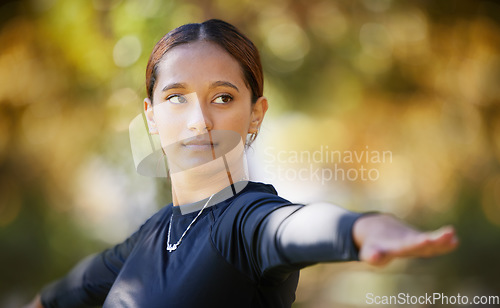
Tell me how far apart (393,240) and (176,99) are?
50 centimetres

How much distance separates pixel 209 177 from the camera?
76cm

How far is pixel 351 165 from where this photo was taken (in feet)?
6.66

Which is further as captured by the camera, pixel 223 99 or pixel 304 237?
pixel 223 99

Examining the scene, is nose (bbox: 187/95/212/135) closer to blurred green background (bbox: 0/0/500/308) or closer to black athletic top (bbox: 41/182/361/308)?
black athletic top (bbox: 41/182/361/308)

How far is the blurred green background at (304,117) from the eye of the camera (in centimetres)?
199

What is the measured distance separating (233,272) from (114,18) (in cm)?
175

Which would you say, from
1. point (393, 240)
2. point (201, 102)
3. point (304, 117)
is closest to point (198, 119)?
point (201, 102)

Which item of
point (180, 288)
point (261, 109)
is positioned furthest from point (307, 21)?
point (180, 288)

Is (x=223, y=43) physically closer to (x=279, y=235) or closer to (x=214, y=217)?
(x=214, y=217)

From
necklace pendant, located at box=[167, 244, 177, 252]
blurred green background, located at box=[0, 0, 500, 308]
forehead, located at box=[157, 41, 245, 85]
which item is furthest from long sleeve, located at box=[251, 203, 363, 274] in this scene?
blurred green background, located at box=[0, 0, 500, 308]

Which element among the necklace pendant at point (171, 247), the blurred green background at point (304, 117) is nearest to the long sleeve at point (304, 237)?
the necklace pendant at point (171, 247)

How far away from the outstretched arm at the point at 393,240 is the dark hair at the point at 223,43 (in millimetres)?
442

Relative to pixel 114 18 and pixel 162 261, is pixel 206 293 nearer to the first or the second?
pixel 162 261

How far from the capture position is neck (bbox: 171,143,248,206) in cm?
76
